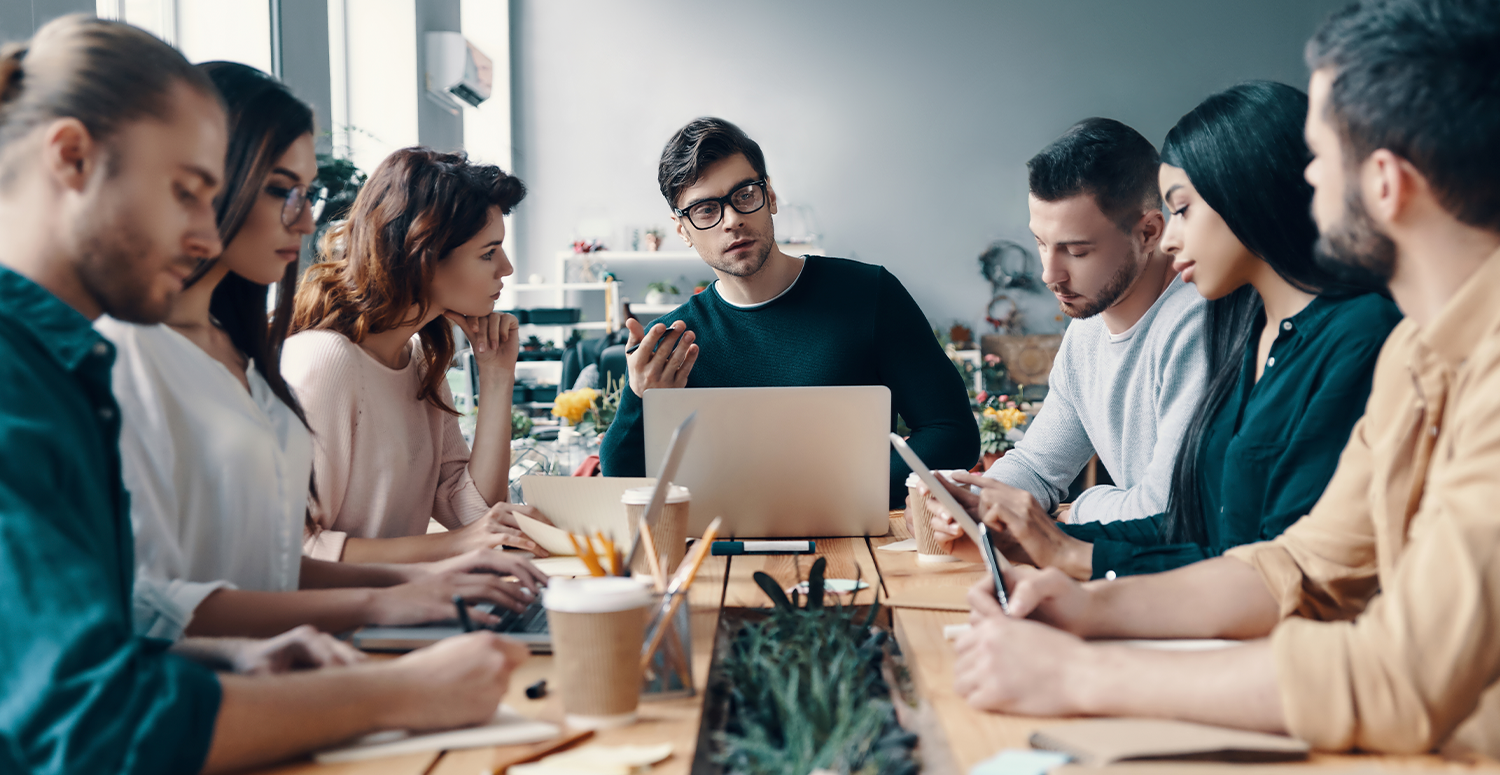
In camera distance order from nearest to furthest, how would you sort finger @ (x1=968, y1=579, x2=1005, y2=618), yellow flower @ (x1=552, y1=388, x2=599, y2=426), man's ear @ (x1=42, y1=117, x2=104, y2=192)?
man's ear @ (x1=42, y1=117, x2=104, y2=192), finger @ (x1=968, y1=579, x2=1005, y2=618), yellow flower @ (x1=552, y1=388, x2=599, y2=426)

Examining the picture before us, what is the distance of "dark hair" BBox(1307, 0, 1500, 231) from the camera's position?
2.56 ft

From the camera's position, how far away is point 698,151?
2168mm

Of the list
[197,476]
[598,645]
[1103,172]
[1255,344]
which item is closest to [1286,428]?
[1255,344]

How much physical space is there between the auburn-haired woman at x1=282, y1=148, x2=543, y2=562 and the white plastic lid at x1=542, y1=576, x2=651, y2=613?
0.80 meters

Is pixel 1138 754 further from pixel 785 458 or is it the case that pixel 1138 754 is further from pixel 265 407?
pixel 265 407

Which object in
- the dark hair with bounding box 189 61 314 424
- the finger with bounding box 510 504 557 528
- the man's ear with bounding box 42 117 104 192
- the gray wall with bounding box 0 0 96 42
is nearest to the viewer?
the man's ear with bounding box 42 117 104 192

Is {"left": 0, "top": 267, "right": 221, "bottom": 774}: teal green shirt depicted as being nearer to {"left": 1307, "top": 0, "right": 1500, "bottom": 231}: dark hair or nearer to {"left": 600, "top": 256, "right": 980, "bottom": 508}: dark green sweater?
{"left": 1307, "top": 0, "right": 1500, "bottom": 231}: dark hair

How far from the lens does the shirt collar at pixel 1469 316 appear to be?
80 centimetres

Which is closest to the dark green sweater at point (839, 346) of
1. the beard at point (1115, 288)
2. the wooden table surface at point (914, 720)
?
the beard at point (1115, 288)

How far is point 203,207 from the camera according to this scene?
2.85 ft

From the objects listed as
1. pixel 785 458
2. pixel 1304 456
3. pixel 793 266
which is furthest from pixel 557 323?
pixel 1304 456

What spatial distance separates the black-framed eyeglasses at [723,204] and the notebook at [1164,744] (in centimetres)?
155

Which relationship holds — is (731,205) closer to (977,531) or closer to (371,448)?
(371,448)

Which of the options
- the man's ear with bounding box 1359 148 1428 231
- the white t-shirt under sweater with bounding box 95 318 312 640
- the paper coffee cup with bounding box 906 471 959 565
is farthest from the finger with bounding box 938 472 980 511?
the white t-shirt under sweater with bounding box 95 318 312 640
